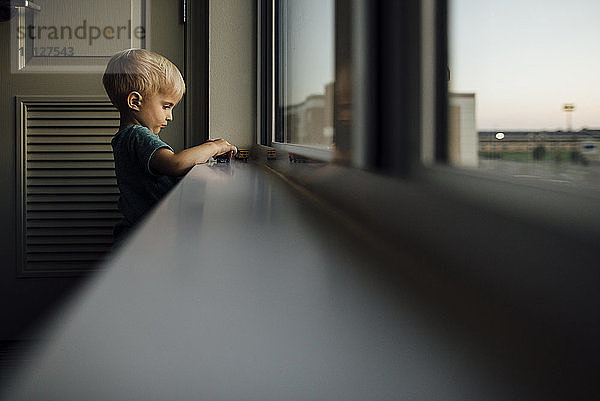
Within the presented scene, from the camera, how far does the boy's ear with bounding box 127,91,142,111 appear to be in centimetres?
171

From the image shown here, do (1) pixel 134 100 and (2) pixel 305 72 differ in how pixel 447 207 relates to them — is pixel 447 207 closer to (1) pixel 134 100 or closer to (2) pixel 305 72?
(2) pixel 305 72

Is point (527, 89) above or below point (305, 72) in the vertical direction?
below

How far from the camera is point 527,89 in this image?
12.3 inches

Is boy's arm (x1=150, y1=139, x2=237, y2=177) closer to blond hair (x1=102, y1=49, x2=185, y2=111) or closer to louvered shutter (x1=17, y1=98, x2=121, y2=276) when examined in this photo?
blond hair (x1=102, y1=49, x2=185, y2=111)

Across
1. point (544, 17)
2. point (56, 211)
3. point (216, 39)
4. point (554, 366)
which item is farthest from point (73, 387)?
point (56, 211)

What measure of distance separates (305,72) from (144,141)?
51 cm

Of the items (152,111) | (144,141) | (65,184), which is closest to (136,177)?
(144,141)

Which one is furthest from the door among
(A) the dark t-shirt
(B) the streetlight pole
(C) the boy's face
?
(B) the streetlight pole

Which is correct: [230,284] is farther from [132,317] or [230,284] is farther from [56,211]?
[56,211]

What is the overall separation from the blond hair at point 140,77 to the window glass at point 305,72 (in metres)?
0.32

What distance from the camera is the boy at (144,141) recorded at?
147 cm

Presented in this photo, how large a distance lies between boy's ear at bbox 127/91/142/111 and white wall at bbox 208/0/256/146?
27 centimetres

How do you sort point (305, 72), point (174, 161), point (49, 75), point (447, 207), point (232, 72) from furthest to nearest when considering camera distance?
point (49, 75)
point (232, 72)
point (174, 161)
point (305, 72)
point (447, 207)

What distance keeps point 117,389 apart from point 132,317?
0.21 feet
